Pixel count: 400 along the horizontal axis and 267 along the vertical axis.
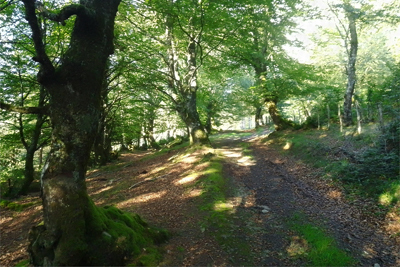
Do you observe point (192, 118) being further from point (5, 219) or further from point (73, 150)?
point (73, 150)

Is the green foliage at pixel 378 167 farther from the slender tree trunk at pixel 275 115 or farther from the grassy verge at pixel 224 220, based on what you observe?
the slender tree trunk at pixel 275 115

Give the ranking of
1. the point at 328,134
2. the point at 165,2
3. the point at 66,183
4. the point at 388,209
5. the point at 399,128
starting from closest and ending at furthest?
the point at 66,183
the point at 388,209
the point at 399,128
the point at 165,2
the point at 328,134

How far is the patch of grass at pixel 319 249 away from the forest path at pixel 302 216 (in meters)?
0.14

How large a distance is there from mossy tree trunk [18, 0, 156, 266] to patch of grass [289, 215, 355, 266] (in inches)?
147

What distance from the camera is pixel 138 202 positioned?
9.35 metres

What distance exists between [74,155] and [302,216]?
628cm

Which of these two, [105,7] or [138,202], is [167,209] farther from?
[105,7]

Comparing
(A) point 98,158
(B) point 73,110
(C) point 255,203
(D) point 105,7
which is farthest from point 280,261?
(A) point 98,158

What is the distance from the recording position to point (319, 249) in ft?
18.3

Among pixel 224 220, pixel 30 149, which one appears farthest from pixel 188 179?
pixel 30 149

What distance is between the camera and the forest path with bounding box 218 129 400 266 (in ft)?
18.3

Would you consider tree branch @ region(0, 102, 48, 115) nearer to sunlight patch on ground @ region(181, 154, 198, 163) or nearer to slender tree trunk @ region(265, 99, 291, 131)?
sunlight patch on ground @ region(181, 154, 198, 163)

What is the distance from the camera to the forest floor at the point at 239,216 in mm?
5535

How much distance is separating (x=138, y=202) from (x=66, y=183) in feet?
16.7
